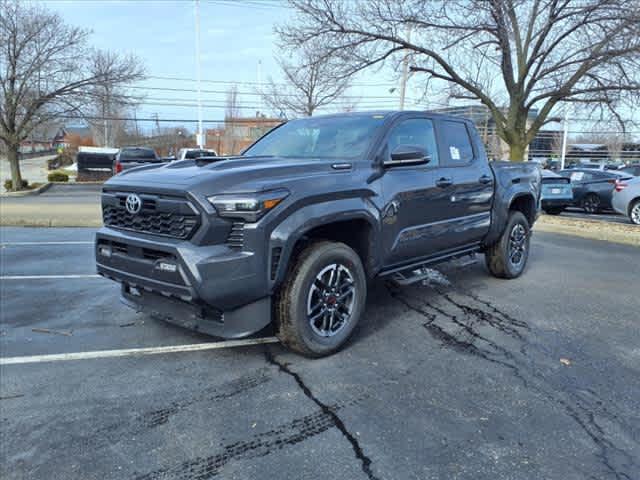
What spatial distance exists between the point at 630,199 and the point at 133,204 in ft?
41.2

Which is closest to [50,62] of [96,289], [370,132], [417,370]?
[96,289]

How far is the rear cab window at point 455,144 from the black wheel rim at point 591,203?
11.8 metres

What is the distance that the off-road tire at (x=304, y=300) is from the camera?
11.2 ft

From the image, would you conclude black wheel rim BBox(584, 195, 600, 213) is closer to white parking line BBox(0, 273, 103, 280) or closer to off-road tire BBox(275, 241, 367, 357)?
off-road tire BBox(275, 241, 367, 357)

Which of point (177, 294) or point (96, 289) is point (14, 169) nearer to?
point (96, 289)

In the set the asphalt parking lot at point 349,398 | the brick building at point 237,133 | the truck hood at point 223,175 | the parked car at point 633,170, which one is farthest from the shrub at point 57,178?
the parked car at point 633,170

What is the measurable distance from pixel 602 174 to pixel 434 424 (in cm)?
1501

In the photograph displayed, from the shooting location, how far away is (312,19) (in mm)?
13508

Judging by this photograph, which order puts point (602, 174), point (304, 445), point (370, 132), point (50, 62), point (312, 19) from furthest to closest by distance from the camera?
1. point (50, 62)
2. point (602, 174)
3. point (312, 19)
4. point (370, 132)
5. point (304, 445)

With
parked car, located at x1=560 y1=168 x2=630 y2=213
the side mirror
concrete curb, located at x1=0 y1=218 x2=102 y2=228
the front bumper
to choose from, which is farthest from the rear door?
parked car, located at x1=560 y1=168 x2=630 y2=213

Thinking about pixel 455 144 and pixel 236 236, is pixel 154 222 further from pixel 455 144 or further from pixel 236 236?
pixel 455 144

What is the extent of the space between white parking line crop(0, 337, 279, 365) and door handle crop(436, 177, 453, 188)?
7.06 feet

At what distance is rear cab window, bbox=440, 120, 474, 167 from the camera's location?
4898mm

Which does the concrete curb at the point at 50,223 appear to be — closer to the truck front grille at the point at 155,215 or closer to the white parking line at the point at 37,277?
the white parking line at the point at 37,277
